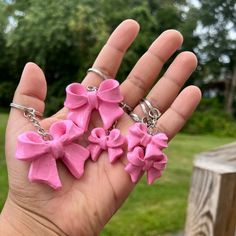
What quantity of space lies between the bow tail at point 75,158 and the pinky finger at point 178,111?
21 cm

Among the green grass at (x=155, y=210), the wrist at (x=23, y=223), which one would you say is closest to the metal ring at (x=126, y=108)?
the wrist at (x=23, y=223)

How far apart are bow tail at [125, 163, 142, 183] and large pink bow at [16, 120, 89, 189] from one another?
0.12 meters

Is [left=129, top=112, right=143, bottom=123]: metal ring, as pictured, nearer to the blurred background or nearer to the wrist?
the wrist

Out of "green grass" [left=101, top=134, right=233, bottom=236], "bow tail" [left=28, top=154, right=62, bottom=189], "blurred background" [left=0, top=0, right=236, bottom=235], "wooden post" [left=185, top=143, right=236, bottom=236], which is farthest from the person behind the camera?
"blurred background" [left=0, top=0, right=236, bottom=235]

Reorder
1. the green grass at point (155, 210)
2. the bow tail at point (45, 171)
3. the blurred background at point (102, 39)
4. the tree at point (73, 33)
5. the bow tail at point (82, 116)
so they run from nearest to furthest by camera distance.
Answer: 1. the bow tail at point (45, 171)
2. the bow tail at point (82, 116)
3. the green grass at point (155, 210)
4. the blurred background at point (102, 39)
5. the tree at point (73, 33)

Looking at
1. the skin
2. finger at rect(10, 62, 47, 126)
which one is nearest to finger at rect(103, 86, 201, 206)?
the skin

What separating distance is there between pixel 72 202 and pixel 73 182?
0.06 m

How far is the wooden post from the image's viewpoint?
1.46m

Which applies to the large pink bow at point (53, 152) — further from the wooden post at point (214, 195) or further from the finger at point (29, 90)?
the wooden post at point (214, 195)

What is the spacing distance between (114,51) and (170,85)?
182mm

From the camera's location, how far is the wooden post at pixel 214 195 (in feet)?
4.78

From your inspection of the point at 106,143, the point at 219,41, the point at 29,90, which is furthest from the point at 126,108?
the point at 219,41

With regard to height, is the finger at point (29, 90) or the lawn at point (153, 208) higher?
the finger at point (29, 90)

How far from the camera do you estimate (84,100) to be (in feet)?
4.21
